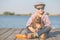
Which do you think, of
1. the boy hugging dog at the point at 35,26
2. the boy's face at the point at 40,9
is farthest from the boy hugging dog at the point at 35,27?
the boy's face at the point at 40,9

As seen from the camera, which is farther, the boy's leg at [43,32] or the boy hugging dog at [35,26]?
the boy hugging dog at [35,26]

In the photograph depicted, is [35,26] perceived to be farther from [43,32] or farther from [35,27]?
[43,32]

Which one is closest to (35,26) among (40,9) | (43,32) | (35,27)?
(35,27)

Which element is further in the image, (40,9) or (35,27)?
(35,27)

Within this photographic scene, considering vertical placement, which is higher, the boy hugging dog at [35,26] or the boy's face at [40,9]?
the boy's face at [40,9]

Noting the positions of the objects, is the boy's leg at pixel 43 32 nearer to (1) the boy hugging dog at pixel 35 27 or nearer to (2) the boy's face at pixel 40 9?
(1) the boy hugging dog at pixel 35 27

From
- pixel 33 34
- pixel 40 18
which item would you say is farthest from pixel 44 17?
pixel 33 34

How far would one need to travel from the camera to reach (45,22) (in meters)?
6.53

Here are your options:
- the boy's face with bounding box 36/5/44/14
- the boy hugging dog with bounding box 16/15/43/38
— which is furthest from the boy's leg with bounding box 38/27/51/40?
the boy's face with bounding box 36/5/44/14

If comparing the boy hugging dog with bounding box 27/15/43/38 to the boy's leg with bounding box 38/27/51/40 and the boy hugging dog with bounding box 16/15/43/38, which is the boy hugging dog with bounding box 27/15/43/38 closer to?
the boy hugging dog with bounding box 16/15/43/38

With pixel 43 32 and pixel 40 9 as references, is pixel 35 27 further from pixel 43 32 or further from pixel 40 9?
pixel 40 9

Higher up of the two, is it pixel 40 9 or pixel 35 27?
pixel 40 9

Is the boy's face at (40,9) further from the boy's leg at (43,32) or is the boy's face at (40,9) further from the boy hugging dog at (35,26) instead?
the boy's leg at (43,32)

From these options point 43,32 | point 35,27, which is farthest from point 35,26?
point 43,32
